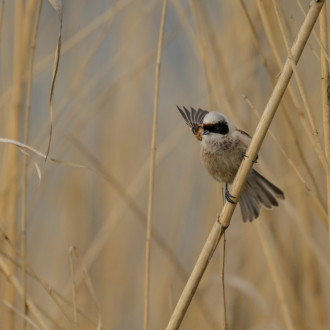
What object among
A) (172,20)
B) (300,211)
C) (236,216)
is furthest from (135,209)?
(172,20)

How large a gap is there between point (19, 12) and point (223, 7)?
0.79 metres

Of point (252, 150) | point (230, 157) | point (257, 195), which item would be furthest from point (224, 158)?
point (252, 150)

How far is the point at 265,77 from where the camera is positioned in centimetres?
184

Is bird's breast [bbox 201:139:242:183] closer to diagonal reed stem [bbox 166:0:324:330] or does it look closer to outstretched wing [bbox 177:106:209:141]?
outstretched wing [bbox 177:106:209:141]

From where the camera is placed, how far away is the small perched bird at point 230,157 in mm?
1394

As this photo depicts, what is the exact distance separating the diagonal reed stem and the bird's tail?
354 millimetres

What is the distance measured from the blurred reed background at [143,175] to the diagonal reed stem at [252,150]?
45 cm

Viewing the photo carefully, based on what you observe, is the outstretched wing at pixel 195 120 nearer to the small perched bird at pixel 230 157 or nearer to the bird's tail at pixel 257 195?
the small perched bird at pixel 230 157

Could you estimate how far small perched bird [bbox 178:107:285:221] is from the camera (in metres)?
1.39

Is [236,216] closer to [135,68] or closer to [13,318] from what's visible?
[135,68]

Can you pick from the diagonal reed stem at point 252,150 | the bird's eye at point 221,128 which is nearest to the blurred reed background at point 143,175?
the bird's eye at point 221,128

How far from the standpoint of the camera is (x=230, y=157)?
141 cm

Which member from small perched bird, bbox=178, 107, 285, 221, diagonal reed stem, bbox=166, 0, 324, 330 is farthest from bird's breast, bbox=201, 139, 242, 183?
diagonal reed stem, bbox=166, 0, 324, 330

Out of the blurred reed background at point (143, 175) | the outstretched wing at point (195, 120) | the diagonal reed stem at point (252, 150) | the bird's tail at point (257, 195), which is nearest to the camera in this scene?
the diagonal reed stem at point (252, 150)
